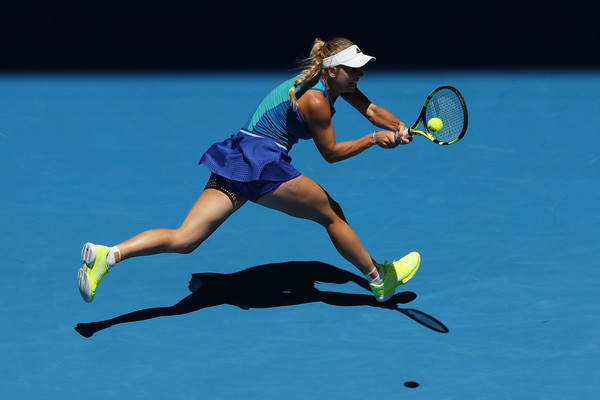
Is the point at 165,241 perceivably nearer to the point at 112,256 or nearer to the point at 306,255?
the point at 112,256

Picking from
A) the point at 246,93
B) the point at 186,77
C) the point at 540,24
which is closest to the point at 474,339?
the point at 246,93

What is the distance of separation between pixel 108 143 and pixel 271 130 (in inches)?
115

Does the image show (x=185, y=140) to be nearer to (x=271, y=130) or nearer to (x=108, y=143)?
(x=108, y=143)

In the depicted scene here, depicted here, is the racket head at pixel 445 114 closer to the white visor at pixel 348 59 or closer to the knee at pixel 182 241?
the white visor at pixel 348 59

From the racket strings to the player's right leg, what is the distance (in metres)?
1.22

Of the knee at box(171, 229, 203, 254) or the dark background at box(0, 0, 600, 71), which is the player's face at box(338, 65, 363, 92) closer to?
the knee at box(171, 229, 203, 254)

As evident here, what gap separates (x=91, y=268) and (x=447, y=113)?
7.23 ft

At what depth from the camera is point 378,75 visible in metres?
10.0

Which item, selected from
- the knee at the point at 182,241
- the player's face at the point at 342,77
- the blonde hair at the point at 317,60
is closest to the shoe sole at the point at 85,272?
the knee at the point at 182,241

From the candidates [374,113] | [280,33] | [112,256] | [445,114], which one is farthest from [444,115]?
[280,33]

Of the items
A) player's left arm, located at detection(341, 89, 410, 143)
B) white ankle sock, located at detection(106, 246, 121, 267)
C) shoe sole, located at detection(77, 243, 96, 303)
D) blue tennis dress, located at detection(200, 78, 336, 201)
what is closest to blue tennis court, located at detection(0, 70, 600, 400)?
shoe sole, located at detection(77, 243, 96, 303)

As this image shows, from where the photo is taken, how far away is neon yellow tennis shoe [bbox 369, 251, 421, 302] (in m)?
6.27

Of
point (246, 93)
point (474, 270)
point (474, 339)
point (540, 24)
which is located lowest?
point (474, 339)

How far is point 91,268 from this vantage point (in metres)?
5.84
